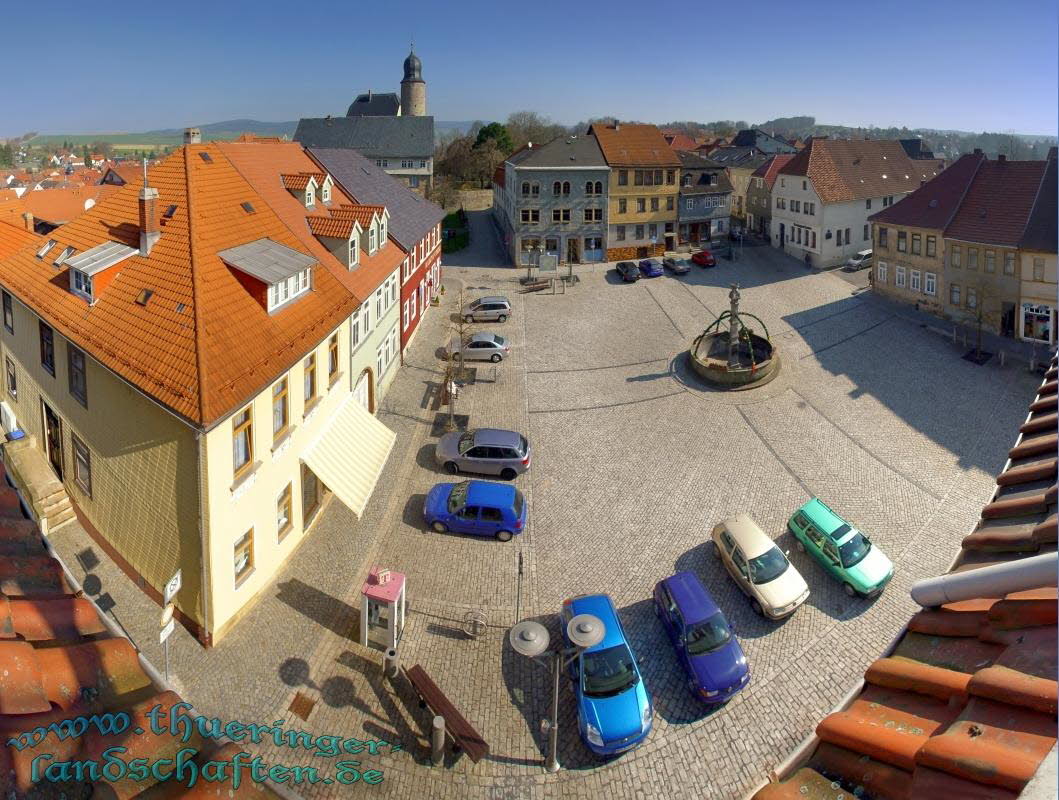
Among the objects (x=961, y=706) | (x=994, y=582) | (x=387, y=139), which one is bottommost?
(x=961, y=706)

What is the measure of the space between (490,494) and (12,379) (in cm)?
1543

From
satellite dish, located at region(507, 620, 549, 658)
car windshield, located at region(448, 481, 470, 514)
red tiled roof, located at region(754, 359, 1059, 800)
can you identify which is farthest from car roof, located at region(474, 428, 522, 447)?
red tiled roof, located at region(754, 359, 1059, 800)

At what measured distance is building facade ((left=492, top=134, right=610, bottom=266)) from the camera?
1944 inches

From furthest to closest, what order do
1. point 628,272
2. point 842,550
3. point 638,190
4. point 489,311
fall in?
1. point 638,190
2. point 628,272
3. point 489,311
4. point 842,550

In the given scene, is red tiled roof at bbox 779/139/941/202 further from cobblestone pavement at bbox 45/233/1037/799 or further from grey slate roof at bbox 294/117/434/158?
grey slate roof at bbox 294/117/434/158

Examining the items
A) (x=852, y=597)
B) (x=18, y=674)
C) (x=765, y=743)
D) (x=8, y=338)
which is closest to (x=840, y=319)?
(x=852, y=597)

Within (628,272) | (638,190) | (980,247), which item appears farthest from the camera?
(638,190)

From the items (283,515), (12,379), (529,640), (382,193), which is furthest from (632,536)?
(382,193)

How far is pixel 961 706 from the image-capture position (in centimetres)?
490

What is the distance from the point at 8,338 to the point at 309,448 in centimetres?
1093

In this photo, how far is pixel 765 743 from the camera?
530 inches

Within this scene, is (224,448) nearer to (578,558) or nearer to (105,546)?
(105,546)

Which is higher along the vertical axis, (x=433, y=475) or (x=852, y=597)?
(x=433, y=475)

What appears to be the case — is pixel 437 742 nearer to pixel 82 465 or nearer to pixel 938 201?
pixel 82 465
